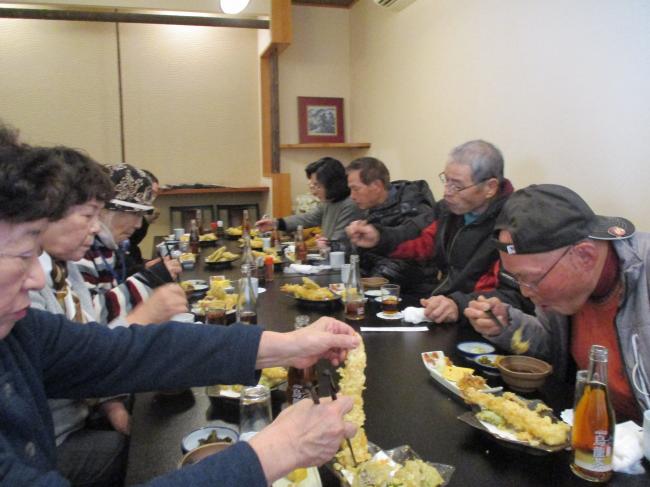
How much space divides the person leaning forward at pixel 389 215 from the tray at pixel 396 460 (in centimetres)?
221

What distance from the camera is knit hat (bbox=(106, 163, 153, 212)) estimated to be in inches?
96.1

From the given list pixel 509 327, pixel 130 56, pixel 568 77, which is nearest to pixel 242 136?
pixel 130 56

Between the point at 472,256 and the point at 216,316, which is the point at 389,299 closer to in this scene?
the point at 472,256

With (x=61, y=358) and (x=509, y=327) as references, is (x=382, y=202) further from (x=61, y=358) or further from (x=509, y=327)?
(x=61, y=358)

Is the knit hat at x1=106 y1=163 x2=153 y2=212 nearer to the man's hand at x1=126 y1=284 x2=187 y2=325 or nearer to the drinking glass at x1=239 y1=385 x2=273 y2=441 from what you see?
the man's hand at x1=126 y1=284 x2=187 y2=325

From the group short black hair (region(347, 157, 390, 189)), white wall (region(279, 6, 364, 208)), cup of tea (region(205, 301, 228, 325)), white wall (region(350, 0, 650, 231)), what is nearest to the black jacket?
short black hair (region(347, 157, 390, 189))

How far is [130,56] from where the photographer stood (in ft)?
20.8

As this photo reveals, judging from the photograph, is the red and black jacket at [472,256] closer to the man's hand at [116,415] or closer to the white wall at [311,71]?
the man's hand at [116,415]

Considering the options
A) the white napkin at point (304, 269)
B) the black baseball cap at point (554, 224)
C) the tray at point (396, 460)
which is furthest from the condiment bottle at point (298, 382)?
the white napkin at point (304, 269)

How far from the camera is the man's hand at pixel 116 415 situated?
1.75 m

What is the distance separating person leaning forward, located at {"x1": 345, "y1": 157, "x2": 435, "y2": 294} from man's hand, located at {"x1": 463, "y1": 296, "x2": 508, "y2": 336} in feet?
5.11

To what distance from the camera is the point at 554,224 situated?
4.48ft

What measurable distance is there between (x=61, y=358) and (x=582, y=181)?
8.85ft

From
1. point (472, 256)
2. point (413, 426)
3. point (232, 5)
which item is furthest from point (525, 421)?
point (232, 5)
